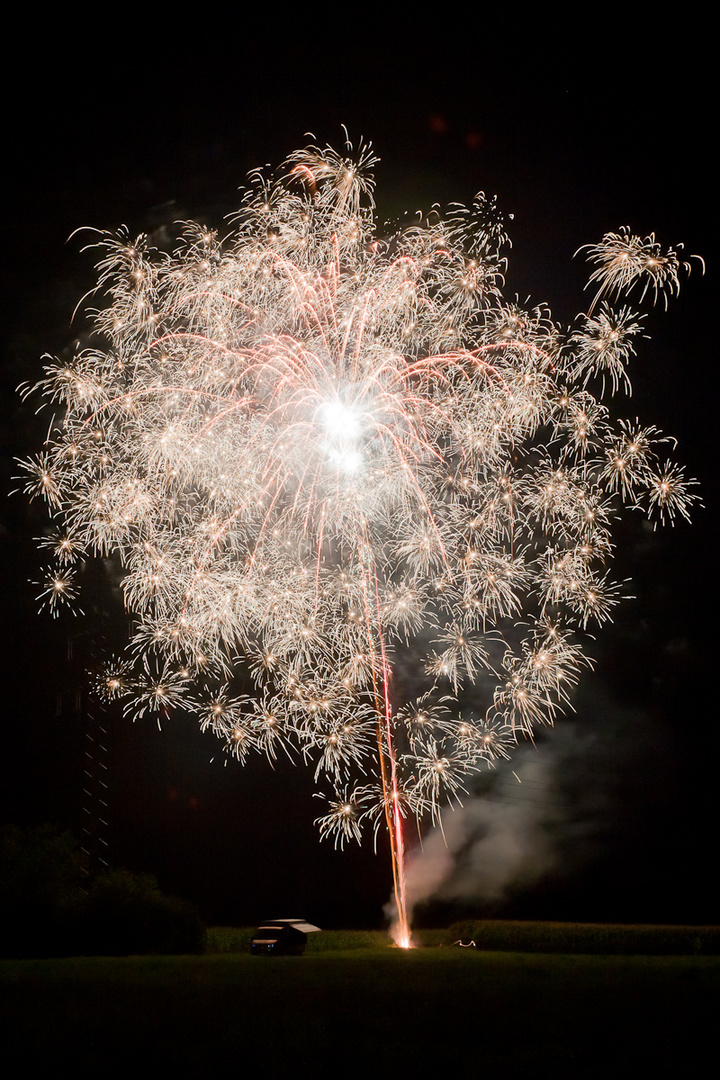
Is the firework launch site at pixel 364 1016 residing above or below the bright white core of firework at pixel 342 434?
below

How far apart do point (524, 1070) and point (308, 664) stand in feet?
36.2

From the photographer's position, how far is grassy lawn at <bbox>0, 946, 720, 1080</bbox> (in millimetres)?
8977

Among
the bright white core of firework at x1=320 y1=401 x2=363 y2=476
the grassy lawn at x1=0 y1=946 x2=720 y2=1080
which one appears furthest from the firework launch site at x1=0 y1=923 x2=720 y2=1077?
the bright white core of firework at x1=320 y1=401 x2=363 y2=476

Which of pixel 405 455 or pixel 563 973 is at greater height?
pixel 405 455

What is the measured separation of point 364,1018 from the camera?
11.3 meters

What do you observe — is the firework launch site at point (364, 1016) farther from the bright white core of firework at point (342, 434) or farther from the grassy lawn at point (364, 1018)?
the bright white core of firework at point (342, 434)

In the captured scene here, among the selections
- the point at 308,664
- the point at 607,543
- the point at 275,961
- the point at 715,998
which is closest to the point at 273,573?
the point at 308,664

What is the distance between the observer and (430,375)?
61.9 feet

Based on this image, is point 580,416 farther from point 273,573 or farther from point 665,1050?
point 665,1050

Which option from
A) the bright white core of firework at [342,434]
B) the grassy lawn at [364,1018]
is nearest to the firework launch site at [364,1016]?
the grassy lawn at [364,1018]

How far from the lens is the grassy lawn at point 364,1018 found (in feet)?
29.5

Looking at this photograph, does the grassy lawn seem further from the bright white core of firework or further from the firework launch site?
the bright white core of firework

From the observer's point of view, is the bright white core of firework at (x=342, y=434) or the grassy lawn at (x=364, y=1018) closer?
the grassy lawn at (x=364, y=1018)

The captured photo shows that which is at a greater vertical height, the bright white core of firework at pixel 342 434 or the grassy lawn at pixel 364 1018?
the bright white core of firework at pixel 342 434
